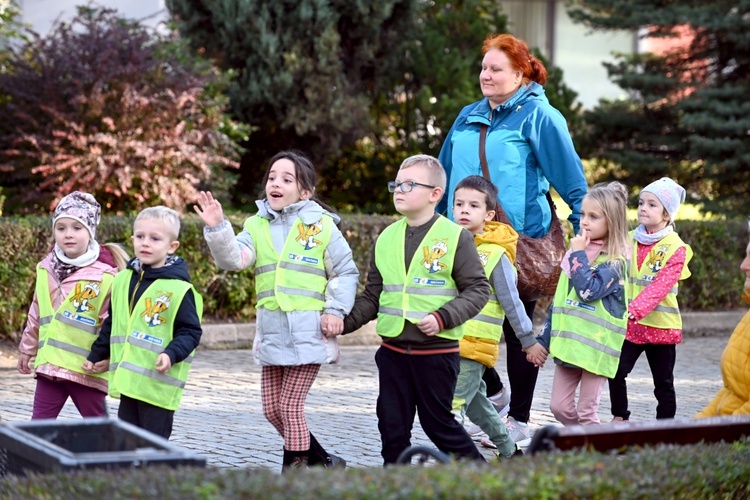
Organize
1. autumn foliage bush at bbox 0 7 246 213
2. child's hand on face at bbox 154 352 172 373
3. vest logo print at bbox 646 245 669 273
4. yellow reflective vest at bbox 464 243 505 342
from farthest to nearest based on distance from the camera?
autumn foliage bush at bbox 0 7 246 213 → vest logo print at bbox 646 245 669 273 → yellow reflective vest at bbox 464 243 505 342 → child's hand on face at bbox 154 352 172 373

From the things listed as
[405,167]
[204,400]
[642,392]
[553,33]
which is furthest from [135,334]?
[553,33]

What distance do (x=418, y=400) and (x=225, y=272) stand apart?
5747 mm

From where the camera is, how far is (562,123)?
21.1 ft

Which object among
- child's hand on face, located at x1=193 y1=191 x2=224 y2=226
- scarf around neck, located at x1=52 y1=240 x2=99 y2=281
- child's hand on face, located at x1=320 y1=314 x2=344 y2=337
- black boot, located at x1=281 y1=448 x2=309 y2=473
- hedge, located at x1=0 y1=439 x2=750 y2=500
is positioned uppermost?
child's hand on face, located at x1=193 y1=191 x2=224 y2=226

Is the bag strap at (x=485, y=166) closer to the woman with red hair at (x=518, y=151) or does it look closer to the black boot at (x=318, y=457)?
the woman with red hair at (x=518, y=151)

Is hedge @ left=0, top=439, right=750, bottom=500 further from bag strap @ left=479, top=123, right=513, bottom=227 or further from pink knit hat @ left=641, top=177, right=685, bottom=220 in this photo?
pink knit hat @ left=641, top=177, right=685, bottom=220

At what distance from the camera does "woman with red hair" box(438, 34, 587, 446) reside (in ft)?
20.7

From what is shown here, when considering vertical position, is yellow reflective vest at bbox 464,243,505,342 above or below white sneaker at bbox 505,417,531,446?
above

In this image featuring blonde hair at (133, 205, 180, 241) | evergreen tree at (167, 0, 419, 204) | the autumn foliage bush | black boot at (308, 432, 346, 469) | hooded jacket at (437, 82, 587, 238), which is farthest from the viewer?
evergreen tree at (167, 0, 419, 204)

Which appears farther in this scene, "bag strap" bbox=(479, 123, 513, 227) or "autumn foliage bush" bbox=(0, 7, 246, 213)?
"autumn foliage bush" bbox=(0, 7, 246, 213)

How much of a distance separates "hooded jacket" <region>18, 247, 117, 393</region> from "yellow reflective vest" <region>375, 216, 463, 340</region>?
130cm

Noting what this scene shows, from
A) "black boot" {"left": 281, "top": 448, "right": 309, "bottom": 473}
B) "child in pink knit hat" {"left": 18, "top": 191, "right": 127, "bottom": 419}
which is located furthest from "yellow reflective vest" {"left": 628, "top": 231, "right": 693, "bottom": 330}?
"child in pink knit hat" {"left": 18, "top": 191, "right": 127, "bottom": 419}

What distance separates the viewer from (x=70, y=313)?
5.56 meters

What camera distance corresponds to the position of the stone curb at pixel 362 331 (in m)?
10.5
